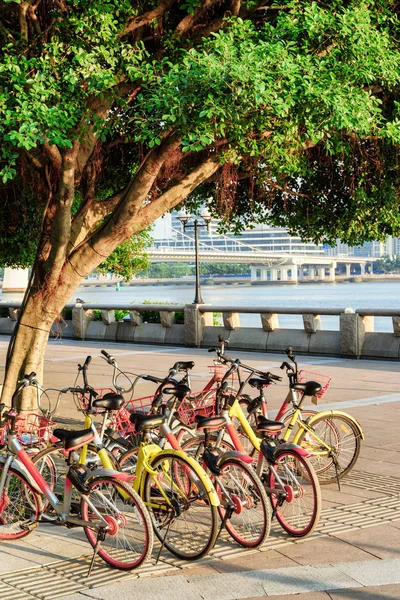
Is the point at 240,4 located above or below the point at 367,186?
above

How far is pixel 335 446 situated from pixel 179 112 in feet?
11.5

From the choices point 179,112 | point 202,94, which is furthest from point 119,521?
point 202,94

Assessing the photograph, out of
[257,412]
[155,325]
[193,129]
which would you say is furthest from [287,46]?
[155,325]

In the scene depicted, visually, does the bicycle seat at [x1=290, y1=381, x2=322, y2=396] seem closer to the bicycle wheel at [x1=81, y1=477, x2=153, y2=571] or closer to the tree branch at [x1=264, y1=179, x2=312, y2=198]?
the bicycle wheel at [x1=81, y1=477, x2=153, y2=571]

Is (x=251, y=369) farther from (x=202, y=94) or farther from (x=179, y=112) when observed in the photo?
(x=202, y=94)

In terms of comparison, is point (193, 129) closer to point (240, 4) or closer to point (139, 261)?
point (240, 4)

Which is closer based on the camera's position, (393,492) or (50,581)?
(50,581)

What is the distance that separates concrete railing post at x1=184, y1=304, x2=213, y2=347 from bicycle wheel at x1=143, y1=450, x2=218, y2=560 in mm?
17682

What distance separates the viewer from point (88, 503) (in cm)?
598

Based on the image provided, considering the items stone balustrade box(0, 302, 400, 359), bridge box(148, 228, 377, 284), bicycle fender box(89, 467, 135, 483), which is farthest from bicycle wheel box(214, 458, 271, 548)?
bridge box(148, 228, 377, 284)

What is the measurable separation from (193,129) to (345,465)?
11.8ft

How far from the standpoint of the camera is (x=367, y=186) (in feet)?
40.5

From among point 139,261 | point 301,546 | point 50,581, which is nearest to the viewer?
point 50,581

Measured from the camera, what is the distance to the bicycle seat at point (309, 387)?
7545 millimetres
